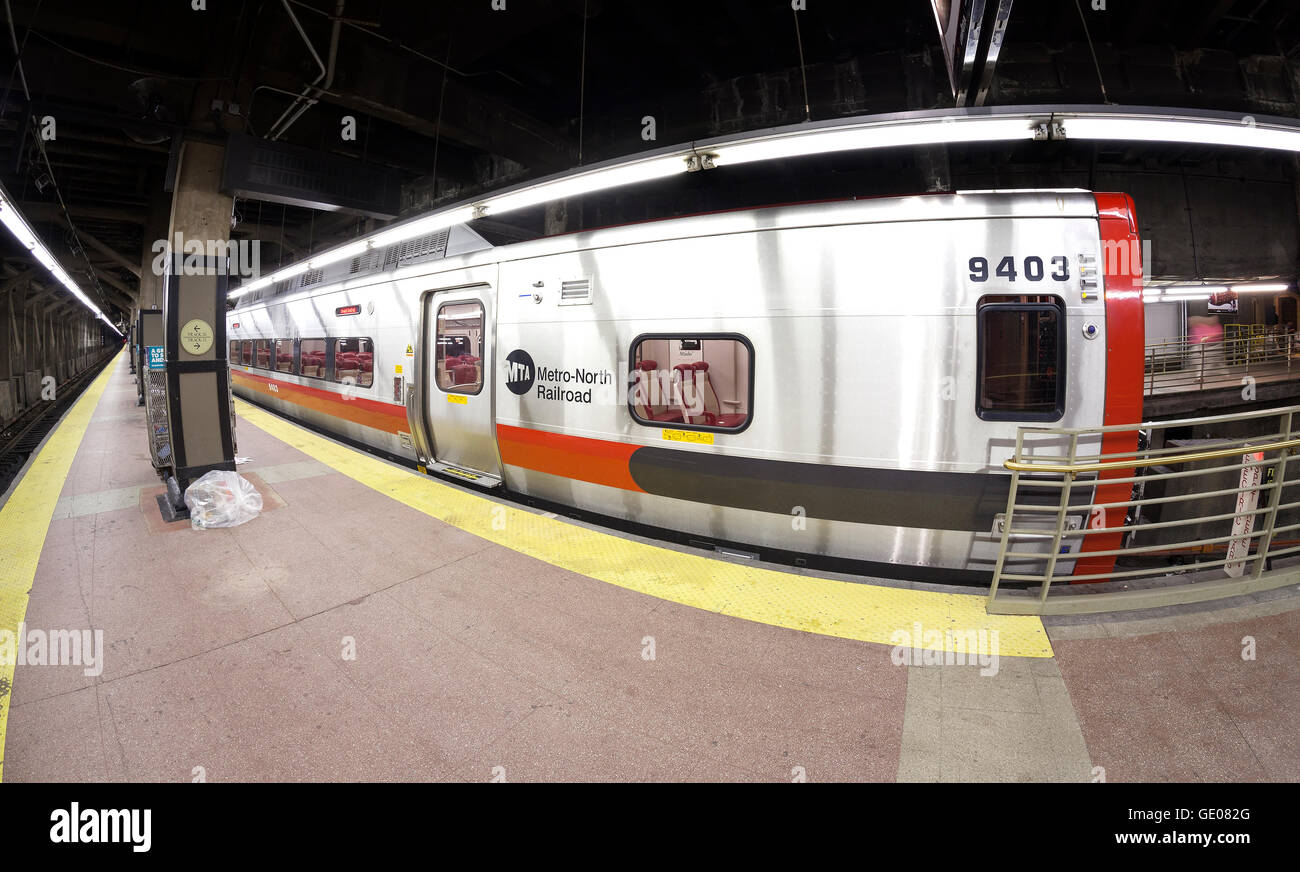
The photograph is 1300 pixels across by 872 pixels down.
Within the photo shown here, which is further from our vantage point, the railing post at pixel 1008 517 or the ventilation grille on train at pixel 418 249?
the ventilation grille on train at pixel 418 249

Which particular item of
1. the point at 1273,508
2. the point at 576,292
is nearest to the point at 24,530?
the point at 576,292

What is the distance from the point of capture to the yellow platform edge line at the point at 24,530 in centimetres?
266

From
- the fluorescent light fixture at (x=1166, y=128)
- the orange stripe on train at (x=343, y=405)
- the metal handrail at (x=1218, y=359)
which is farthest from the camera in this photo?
the metal handrail at (x=1218, y=359)

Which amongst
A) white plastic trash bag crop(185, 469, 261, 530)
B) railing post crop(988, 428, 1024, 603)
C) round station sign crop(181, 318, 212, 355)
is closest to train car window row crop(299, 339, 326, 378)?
round station sign crop(181, 318, 212, 355)

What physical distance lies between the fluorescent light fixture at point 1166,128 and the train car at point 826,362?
34 centimetres

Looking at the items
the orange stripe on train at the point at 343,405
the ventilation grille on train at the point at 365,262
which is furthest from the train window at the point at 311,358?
the ventilation grille on train at the point at 365,262

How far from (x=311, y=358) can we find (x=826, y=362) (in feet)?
28.6

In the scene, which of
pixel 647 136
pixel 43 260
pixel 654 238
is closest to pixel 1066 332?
pixel 654 238

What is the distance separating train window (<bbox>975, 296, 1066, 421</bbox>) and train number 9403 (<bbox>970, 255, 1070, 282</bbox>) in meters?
0.12

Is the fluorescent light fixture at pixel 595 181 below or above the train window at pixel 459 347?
above

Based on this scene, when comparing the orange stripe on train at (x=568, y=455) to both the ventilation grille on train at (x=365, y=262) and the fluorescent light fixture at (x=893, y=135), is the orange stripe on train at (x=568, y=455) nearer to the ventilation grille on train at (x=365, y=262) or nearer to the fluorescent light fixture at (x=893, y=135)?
the fluorescent light fixture at (x=893, y=135)

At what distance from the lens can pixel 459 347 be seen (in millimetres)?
6207

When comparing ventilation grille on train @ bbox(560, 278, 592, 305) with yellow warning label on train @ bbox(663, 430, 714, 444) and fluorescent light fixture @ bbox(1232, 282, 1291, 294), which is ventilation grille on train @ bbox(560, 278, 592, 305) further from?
fluorescent light fixture @ bbox(1232, 282, 1291, 294)

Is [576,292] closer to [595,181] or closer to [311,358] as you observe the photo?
[595,181]
